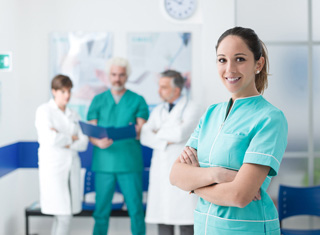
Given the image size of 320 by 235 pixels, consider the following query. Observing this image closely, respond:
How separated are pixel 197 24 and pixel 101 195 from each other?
1.76 metres

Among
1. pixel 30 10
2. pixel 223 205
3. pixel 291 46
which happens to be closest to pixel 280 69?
pixel 291 46

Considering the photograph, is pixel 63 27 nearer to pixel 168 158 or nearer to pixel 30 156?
pixel 30 156

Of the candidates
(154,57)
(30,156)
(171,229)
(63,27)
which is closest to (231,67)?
(171,229)

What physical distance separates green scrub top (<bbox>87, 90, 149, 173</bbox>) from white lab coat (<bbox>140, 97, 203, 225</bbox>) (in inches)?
7.3

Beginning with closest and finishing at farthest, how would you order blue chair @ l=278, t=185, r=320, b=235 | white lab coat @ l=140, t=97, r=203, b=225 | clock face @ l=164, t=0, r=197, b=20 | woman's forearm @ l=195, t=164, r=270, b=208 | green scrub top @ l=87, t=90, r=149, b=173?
woman's forearm @ l=195, t=164, r=270, b=208, blue chair @ l=278, t=185, r=320, b=235, white lab coat @ l=140, t=97, r=203, b=225, green scrub top @ l=87, t=90, r=149, b=173, clock face @ l=164, t=0, r=197, b=20

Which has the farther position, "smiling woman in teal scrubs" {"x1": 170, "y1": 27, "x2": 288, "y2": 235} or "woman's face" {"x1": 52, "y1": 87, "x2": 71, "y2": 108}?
"woman's face" {"x1": 52, "y1": 87, "x2": 71, "y2": 108}

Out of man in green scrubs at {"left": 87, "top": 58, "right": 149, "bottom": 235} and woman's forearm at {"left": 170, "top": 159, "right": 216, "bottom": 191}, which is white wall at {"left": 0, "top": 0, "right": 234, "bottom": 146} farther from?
woman's forearm at {"left": 170, "top": 159, "right": 216, "bottom": 191}

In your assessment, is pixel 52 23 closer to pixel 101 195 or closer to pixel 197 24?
pixel 197 24

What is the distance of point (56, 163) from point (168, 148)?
0.85 metres

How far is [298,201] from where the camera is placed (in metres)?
2.81

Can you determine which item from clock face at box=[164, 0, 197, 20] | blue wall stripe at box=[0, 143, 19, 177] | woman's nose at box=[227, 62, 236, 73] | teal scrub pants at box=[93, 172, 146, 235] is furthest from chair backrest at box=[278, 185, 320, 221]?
blue wall stripe at box=[0, 143, 19, 177]

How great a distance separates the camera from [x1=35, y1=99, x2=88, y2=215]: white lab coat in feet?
10.2

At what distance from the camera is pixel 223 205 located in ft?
4.58

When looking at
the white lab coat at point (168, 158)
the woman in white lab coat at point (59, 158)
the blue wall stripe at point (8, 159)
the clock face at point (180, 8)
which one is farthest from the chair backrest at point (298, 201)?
Answer: the blue wall stripe at point (8, 159)
